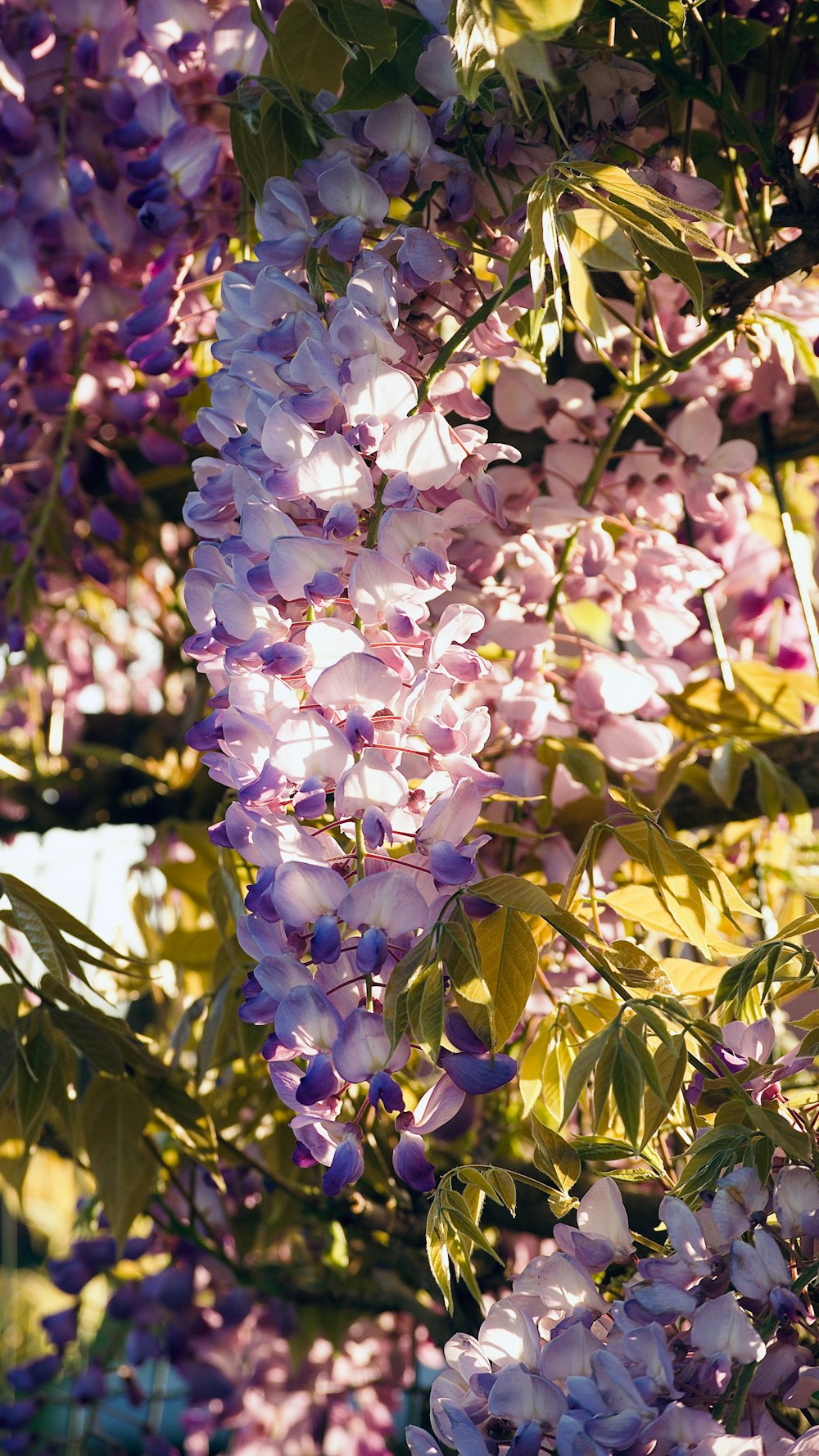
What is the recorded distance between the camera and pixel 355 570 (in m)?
0.35

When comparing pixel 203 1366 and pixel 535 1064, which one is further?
pixel 203 1366

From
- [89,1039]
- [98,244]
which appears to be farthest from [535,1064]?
[98,244]

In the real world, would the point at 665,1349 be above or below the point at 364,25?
below

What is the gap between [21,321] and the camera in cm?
69

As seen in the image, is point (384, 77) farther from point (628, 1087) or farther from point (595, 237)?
point (628, 1087)

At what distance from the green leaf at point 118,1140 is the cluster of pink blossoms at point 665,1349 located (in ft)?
0.66

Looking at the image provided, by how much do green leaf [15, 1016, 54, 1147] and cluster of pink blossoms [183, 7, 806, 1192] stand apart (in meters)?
0.14

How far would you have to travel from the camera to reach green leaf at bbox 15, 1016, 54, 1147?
18.0 inches

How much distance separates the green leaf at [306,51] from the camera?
0.41m

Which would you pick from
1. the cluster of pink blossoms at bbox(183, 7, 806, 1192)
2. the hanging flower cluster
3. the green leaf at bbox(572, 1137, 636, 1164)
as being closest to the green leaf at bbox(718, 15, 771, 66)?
the cluster of pink blossoms at bbox(183, 7, 806, 1192)

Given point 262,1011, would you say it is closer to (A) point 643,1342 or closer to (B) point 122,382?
(A) point 643,1342

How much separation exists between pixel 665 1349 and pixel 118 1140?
0.94 ft

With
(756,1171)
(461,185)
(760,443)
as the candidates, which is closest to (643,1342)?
(756,1171)

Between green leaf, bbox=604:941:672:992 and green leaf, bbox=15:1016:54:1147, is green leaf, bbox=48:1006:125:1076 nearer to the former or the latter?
green leaf, bbox=15:1016:54:1147
